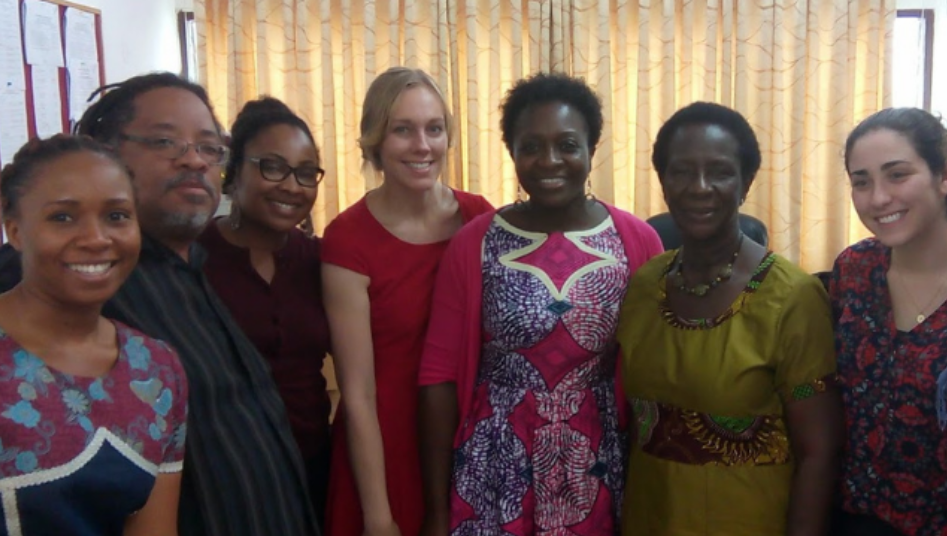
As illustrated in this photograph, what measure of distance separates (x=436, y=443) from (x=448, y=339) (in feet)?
0.76

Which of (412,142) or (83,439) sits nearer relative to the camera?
(83,439)

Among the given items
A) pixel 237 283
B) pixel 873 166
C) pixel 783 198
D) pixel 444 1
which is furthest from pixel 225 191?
pixel 783 198

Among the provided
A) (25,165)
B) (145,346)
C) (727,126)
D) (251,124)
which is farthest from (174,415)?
(727,126)

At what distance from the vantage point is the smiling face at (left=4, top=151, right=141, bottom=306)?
104cm

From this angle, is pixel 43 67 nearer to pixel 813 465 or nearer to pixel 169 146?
pixel 169 146

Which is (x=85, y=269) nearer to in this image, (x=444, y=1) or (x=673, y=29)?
(x=444, y=1)

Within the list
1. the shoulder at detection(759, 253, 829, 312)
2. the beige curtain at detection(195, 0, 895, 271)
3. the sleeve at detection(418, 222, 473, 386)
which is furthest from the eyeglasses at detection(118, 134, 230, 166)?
the beige curtain at detection(195, 0, 895, 271)

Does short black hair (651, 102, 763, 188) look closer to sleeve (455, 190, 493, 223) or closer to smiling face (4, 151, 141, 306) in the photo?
sleeve (455, 190, 493, 223)

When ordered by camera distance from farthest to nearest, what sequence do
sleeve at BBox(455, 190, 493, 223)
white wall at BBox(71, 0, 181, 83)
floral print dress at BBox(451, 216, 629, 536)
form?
white wall at BBox(71, 0, 181, 83), sleeve at BBox(455, 190, 493, 223), floral print dress at BBox(451, 216, 629, 536)

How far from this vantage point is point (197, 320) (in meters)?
1.41

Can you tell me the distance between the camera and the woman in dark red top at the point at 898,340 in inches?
51.6

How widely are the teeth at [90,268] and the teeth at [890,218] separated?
133 cm

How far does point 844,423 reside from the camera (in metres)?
1.37

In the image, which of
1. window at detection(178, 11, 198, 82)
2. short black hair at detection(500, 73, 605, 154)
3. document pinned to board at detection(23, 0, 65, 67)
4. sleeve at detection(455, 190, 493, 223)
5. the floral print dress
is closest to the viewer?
the floral print dress
